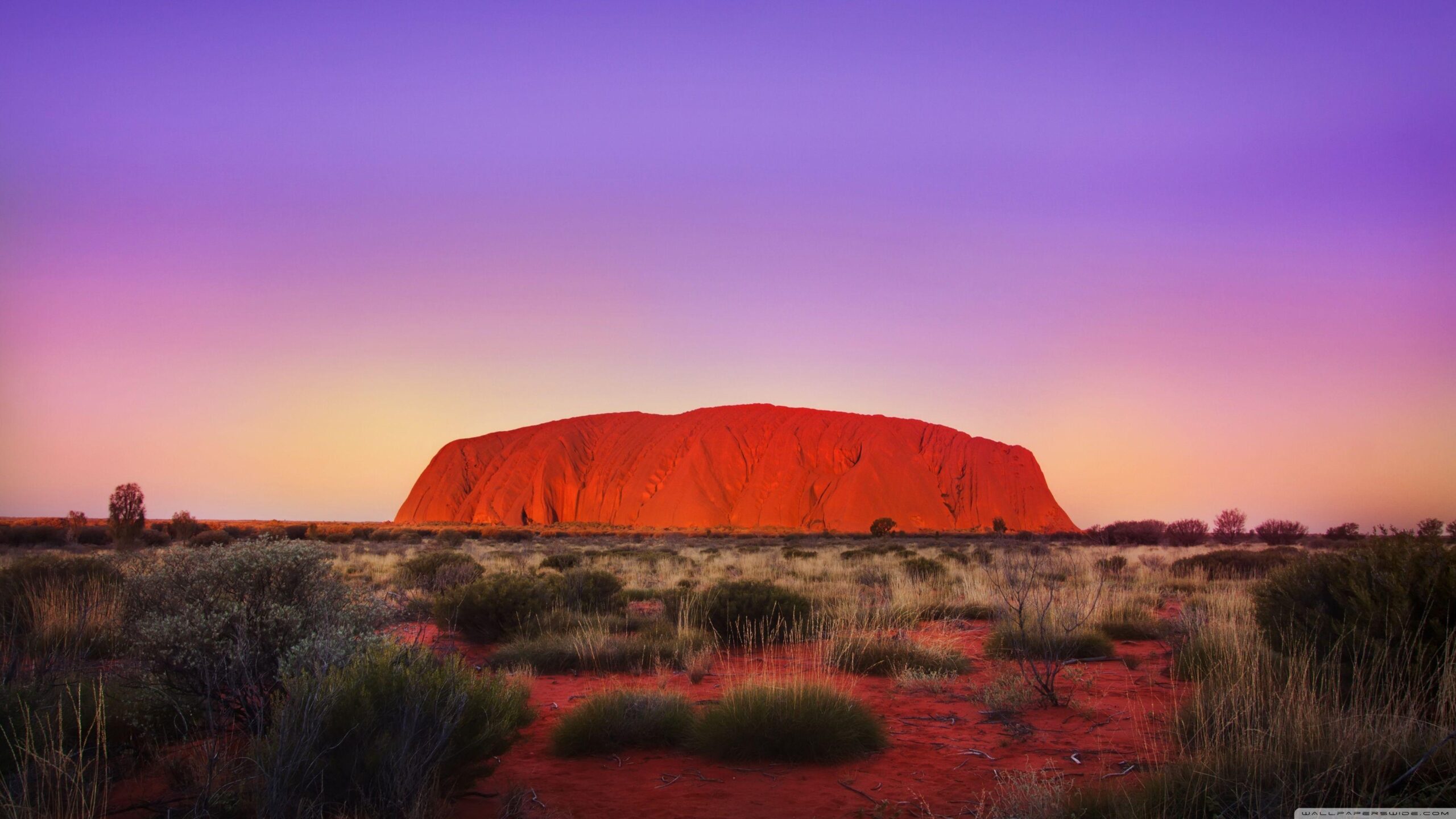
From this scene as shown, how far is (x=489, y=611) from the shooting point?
9.66 m

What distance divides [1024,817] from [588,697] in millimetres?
3418

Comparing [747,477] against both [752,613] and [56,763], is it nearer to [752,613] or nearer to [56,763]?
[752,613]

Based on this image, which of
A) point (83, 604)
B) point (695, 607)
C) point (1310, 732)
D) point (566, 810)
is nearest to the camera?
point (1310, 732)

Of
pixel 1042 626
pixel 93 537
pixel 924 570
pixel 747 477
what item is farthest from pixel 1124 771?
pixel 747 477

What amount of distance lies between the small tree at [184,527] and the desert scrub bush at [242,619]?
30.0 metres

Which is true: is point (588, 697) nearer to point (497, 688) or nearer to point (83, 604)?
point (497, 688)

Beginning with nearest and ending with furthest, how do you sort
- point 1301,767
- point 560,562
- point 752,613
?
point 1301,767 < point 752,613 < point 560,562

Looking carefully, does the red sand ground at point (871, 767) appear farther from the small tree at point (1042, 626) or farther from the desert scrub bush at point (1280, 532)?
the desert scrub bush at point (1280, 532)

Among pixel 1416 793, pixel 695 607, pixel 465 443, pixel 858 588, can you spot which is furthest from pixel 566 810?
pixel 465 443

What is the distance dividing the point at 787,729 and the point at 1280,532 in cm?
3738

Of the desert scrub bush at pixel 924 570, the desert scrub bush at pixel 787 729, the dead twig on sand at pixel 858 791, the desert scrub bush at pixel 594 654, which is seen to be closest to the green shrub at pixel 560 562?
the desert scrub bush at pixel 924 570

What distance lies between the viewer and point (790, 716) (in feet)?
16.4

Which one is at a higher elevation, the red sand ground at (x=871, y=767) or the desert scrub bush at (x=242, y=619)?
the desert scrub bush at (x=242, y=619)

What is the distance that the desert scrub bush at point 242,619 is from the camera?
4.49 meters
